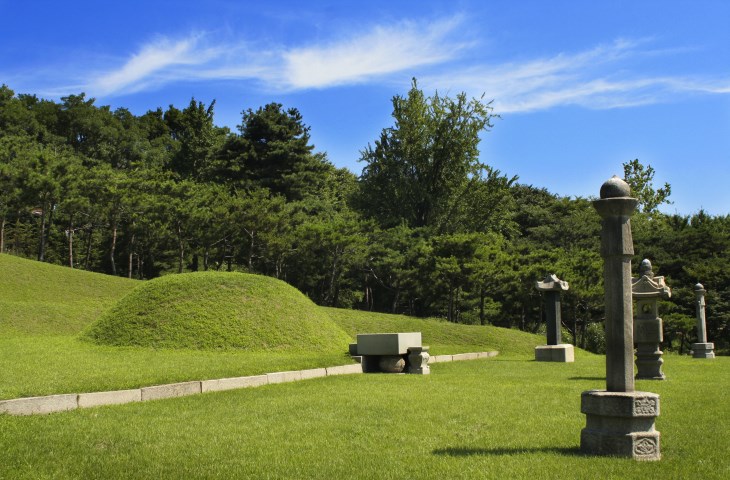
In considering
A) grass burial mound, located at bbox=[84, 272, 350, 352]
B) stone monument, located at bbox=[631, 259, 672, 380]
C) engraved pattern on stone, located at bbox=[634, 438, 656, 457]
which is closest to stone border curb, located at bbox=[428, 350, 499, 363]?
grass burial mound, located at bbox=[84, 272, 350, 352]

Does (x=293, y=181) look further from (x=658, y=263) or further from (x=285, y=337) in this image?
(x=285, y=337)

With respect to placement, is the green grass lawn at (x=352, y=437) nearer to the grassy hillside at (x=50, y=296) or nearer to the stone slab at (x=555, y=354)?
the stone slab at (x=555, y=354)

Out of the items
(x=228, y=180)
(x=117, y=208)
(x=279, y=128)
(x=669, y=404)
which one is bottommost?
(x=669, y=404)

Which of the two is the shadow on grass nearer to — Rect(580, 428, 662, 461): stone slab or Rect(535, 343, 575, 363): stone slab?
Rect(580, 428, 662, 461): stone slab

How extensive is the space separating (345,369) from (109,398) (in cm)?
631

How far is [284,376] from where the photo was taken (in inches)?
469

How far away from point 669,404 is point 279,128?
36577mm

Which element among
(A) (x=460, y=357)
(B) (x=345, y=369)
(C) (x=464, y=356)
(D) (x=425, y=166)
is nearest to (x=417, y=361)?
(B) (x=345, y=369)

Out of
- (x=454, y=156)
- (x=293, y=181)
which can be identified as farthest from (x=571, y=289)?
(x=293, y=181)

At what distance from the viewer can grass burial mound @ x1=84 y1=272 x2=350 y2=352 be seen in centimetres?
1555

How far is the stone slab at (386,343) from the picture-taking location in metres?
14.7

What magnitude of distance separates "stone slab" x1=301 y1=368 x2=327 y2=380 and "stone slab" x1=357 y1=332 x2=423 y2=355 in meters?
1.85

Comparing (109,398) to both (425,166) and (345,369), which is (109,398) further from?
(425,166)

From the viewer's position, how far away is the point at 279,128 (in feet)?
140
